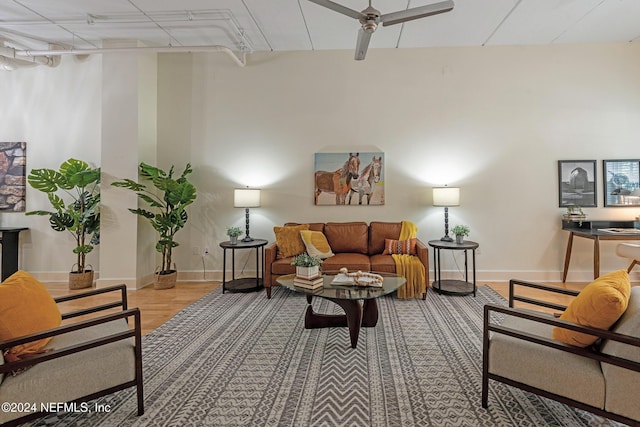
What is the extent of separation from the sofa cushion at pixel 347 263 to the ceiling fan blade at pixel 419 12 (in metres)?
2.69

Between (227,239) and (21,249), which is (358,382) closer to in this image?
(227,239)

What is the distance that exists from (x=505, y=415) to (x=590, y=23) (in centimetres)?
522

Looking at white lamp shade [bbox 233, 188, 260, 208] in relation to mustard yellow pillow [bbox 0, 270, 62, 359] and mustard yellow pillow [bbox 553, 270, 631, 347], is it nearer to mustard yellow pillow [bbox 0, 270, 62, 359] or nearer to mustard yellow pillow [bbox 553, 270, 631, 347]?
mustard yellow pillow [bbox 0, 270, 62, 359]

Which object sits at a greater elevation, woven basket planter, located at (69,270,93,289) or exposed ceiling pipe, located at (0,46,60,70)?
exposed ceiling pipe, located at (0,46,60,70)

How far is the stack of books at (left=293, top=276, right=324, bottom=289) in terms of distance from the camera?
3035mm

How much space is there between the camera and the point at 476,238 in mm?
5137

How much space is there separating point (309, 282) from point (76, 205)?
421cm

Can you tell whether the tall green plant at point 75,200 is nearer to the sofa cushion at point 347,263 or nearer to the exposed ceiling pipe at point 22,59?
the exposed ceiling pipe at point 22,59

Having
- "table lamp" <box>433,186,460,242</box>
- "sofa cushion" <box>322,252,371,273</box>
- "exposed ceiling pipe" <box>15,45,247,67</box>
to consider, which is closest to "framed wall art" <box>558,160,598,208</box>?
"table lamp" <box>433,186,460,242</box>

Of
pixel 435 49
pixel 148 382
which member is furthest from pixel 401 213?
pixel 148 382

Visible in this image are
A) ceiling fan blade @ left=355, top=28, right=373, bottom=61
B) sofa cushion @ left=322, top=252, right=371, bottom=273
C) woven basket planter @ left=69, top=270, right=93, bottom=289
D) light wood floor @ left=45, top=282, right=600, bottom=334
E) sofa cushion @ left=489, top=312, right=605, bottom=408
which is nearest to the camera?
sofa cushion @ left=489, top=312, right=605, bottom=408

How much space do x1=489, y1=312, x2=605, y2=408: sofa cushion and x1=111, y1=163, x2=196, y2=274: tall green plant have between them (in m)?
4.26

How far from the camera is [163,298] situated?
4.37m

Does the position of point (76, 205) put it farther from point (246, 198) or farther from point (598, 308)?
point (598, 308)
